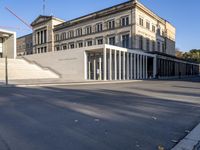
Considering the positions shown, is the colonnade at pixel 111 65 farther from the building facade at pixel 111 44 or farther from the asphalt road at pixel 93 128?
the asphalt road at pixel 93 128

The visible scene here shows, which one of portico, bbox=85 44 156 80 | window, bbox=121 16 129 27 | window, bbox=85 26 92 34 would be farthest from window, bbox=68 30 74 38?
portico, bbox=85 44 156 80

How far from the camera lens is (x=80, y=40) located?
187ft

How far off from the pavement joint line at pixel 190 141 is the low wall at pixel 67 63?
3022cm

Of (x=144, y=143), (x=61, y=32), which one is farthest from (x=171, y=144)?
(x=61, y=32)

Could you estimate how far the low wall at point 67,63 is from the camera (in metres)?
35.3

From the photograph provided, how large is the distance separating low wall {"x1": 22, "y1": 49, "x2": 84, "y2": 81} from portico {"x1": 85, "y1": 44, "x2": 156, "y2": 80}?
1.16 meters

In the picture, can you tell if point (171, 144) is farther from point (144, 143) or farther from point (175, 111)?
point (175, 111)

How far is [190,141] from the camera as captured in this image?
4.64 metres

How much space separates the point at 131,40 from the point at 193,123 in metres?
41.3

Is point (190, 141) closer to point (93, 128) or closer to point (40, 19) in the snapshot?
point (93, 128)

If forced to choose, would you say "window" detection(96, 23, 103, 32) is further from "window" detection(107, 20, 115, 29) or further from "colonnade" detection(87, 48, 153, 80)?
"colonnade" detection(87, 48, 153, 80)

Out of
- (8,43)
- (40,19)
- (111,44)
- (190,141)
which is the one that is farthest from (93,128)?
(40,19)

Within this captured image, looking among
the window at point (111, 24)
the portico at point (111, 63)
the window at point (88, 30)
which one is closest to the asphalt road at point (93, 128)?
the portico at point (111, 63)

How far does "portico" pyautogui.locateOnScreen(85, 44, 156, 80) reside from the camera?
3450 cm
